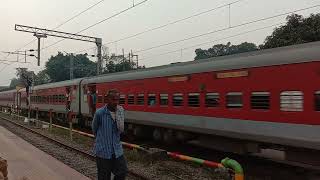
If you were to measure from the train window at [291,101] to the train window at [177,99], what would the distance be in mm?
4868

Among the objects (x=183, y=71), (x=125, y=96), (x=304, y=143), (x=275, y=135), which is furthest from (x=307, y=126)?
(x=125, y=96)

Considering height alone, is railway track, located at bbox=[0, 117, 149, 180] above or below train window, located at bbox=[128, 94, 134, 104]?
below

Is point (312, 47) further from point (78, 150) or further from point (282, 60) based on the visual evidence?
point (78, 150)

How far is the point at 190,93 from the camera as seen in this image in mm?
14562

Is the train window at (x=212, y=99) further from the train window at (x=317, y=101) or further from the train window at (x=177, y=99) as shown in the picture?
the train window at (x=317, y=101)

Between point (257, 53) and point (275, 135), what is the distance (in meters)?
2.15

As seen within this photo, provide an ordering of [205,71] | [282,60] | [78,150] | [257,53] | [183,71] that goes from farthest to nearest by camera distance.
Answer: [78,150] → [183,71] → [205,71] → [257,53] → [282,60]

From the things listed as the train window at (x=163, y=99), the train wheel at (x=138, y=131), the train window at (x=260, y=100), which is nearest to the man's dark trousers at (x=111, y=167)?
the train window at (x=260, y=100)

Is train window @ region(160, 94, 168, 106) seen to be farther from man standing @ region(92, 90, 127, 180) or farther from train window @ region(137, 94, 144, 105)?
man standing @ region(92, 90, 127, 180)

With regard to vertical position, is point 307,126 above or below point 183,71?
below

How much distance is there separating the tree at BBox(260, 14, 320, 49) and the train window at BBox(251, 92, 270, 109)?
2374 cm

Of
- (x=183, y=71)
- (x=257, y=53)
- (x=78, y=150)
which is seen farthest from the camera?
(x=78, y=150)

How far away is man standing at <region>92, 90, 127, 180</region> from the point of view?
22.9 feet

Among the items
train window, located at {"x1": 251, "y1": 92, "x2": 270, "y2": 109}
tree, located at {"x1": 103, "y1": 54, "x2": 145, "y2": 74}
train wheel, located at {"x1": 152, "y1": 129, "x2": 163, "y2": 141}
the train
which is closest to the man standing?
the train
